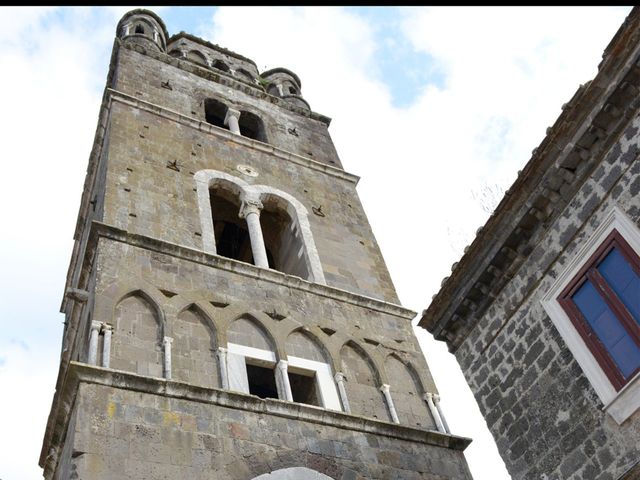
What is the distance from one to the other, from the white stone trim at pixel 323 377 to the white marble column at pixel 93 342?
106 inches

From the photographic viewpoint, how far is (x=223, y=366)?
9258 millimetres

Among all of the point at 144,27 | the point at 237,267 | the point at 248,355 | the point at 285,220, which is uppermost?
the point at 144,27

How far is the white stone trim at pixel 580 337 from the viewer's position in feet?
20.0

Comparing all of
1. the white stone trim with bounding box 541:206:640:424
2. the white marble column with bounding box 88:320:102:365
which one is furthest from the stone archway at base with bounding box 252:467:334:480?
the white stone trim with bounding box 541:206:640:424

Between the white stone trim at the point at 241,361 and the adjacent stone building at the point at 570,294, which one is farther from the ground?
the white stone trim at the point at 241,361

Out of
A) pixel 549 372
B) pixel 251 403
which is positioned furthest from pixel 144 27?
pixel 549 372

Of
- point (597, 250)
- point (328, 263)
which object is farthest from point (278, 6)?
point (328, 263)

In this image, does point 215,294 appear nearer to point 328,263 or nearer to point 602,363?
point 328,263

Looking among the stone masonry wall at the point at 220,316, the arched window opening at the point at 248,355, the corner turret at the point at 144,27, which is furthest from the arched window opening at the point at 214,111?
the arched window opening at the point at 248,355

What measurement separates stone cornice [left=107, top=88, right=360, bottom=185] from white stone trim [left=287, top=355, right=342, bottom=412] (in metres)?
7.12

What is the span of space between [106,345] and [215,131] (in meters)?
8.22

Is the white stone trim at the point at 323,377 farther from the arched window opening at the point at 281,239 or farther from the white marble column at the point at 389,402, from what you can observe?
the arched window opening at the point at 281,239

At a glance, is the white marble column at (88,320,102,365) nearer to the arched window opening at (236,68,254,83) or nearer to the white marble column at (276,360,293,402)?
the white marble column at (276,360,293,402)

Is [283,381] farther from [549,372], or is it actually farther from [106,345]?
[549,372]
